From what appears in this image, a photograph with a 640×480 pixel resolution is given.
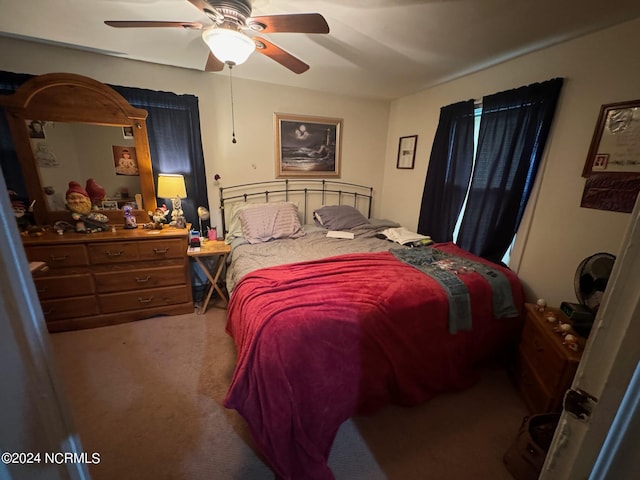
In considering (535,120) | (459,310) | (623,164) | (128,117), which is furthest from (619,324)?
(128,117)

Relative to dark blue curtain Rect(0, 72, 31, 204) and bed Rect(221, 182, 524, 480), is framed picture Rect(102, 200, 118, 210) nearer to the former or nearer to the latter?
dark blue curtain Rect(0, 72, 31, 204)

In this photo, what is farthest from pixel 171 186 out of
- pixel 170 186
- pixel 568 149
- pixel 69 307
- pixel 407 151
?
pixel 568 149

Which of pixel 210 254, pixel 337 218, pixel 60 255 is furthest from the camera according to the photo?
pixel 337 218

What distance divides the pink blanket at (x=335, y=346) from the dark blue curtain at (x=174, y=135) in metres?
1.57

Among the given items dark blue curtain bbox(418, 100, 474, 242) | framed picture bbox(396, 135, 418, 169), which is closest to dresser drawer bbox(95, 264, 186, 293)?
dark blue curtain bbox(418, 100, 474, 242)

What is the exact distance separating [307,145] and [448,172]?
167 cm

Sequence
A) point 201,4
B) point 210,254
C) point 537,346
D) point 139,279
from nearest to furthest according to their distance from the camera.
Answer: point 201,4
point 537,346
point 139,279
point 210,254

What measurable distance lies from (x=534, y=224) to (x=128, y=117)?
12.1 feet

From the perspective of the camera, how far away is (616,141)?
1642 millimetres

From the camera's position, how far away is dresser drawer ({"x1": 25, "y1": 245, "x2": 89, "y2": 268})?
6.95 feet

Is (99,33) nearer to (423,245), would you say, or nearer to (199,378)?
(199,378)

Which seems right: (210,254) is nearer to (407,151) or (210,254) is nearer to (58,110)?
(58,110)

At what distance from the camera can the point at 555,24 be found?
1.63 meters

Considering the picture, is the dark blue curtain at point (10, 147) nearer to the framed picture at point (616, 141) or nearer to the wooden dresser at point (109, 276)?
the wooden dresser at point (109, 276)
